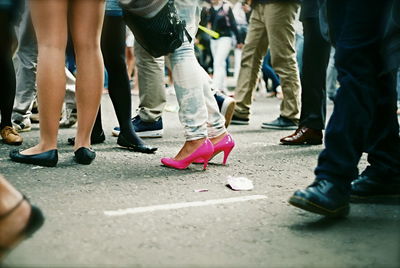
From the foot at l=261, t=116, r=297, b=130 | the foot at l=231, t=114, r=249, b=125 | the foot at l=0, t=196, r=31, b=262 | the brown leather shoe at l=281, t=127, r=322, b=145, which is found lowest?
the foot at l=231, t=114, r=249, b=125

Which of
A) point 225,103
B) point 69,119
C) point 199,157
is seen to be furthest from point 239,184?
point 69,119

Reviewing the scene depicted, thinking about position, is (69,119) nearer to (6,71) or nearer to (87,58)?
(6,71)

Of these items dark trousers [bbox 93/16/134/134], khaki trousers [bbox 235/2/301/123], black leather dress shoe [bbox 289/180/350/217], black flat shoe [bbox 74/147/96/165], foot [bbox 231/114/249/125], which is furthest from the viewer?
foot [bbox 231/114/249/125]

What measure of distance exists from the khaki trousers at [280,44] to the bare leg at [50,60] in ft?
8.68

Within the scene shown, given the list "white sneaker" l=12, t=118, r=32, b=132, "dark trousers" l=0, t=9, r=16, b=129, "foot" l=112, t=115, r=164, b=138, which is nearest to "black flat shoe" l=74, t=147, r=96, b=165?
"dark trousers" l=0, t=9, r=16, b=129

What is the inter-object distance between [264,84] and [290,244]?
954 cm

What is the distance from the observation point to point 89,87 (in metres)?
3.63

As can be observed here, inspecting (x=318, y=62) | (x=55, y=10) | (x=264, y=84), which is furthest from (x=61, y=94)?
(x=264, y=84)

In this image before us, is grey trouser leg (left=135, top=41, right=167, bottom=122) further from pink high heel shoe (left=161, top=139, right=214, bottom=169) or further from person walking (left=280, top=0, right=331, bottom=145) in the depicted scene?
pink high heel shoe (left=161, top=139, right=214, bottom=169)

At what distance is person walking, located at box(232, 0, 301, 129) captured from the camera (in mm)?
5555

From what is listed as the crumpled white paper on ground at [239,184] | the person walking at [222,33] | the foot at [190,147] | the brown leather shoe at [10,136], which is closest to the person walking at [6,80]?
the brown leather shoe at [10,136]

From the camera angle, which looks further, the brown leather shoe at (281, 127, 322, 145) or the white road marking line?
the brown leather shoe at (281, 127, 322, 145)

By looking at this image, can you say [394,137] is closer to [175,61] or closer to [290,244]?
[290,244]

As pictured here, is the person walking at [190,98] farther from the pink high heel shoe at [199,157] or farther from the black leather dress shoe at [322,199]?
the black leather dress shoe at [322,199]
